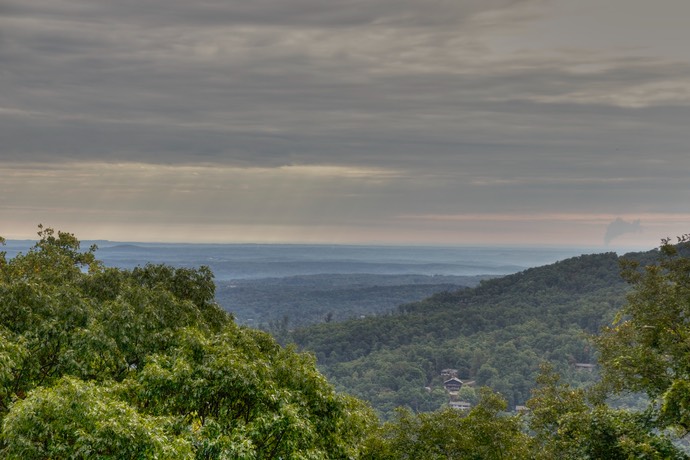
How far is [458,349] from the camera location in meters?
171

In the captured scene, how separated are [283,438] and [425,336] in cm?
17629

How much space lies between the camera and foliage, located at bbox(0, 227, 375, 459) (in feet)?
41.9

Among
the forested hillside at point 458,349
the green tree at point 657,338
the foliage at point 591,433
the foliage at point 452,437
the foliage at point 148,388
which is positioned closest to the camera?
the foliage at point 148,388

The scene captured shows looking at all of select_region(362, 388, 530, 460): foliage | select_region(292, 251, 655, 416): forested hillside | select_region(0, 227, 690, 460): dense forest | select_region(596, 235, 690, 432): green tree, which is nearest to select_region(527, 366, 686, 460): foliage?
select_region(0, 227, 690, 460): dense forest

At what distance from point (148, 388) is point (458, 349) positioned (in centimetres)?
16092

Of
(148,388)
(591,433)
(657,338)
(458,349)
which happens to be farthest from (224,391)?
(458,349)

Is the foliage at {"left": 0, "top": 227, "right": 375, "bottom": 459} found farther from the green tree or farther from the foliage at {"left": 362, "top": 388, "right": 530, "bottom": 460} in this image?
the green tree

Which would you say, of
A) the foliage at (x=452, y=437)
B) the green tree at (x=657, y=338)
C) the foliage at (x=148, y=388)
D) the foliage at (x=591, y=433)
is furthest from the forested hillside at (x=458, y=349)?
the foliage at (x=148, y=388)

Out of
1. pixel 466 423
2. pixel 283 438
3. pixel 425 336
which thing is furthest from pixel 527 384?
pixel 283 438

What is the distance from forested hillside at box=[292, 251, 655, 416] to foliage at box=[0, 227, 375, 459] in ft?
352

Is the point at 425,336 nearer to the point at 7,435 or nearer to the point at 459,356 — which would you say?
the point at 459,356

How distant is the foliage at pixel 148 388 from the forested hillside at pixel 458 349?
10722 centimetres

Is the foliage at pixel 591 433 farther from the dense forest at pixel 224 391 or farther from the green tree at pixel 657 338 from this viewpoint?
the green tree at pixel 657 338

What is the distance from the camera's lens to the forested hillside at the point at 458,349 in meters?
139
